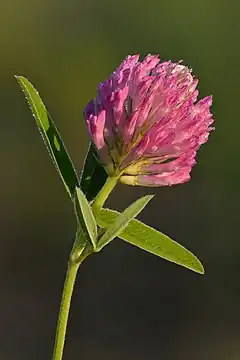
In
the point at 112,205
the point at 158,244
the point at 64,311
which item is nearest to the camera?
the point at 64,311

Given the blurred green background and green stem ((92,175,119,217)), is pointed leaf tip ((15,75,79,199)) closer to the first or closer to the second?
green stem ((92,175,119,217))

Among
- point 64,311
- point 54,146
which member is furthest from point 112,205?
point 64,311

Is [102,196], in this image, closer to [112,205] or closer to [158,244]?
[158,244]

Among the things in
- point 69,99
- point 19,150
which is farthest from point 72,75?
point 19,150

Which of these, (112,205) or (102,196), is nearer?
(102,196)

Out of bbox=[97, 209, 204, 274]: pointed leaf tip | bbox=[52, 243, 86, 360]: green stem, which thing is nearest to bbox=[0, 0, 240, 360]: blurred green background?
bbox=[97, 209, 204, 274]: pointed leaf tip

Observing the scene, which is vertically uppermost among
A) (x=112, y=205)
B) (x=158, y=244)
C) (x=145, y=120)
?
(x=145, y=120)

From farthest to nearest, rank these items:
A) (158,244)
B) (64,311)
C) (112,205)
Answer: (112,205)
(158,244)
(64,311)
